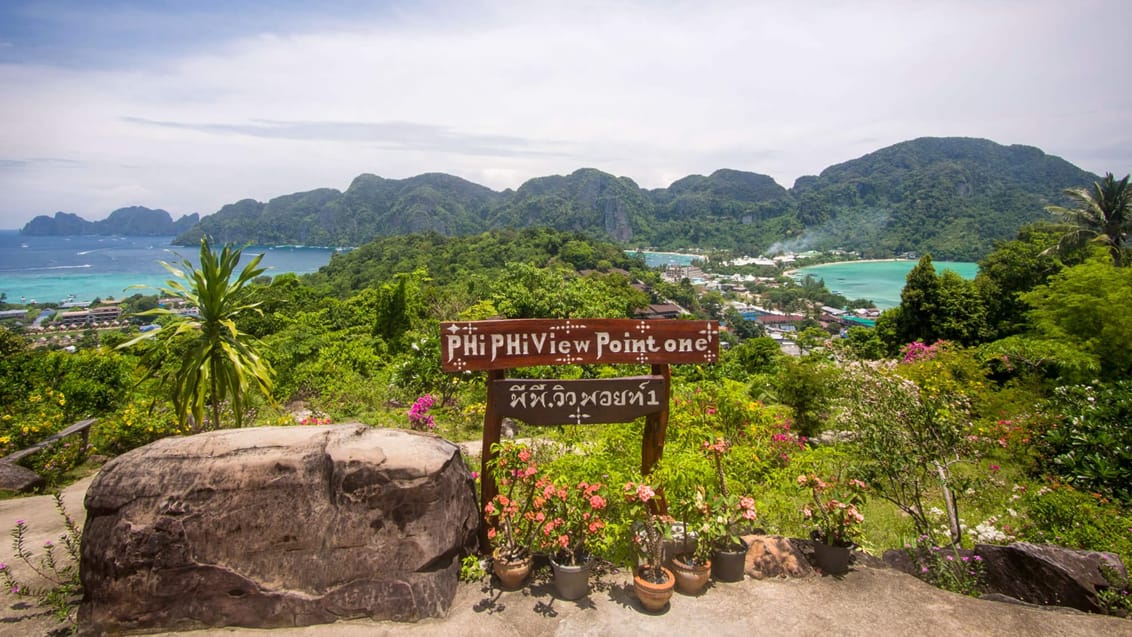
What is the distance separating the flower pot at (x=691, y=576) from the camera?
4.30 m

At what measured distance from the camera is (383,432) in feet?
15.4

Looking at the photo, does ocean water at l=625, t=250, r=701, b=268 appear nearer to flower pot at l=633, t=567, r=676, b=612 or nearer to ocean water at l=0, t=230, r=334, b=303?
ocean water at l=0, t=230, r=334, b=303

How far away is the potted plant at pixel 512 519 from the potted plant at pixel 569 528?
114 mm

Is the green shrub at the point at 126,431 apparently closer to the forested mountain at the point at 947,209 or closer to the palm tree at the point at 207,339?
the palm tree at the point at 207,339

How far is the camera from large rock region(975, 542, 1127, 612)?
438 centimetres

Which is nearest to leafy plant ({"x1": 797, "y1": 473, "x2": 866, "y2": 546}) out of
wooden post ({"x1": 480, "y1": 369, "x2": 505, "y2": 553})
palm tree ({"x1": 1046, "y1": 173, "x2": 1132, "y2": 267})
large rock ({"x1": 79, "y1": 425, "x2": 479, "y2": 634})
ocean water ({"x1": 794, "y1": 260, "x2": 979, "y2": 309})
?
wooden post ({"x1": 480, "y1": 369, "x2": 505, "y2": 553})

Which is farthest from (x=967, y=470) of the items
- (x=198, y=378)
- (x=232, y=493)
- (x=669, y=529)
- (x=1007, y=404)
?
(x=198, y=378)

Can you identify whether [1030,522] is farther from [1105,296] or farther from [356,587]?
[1105,296]

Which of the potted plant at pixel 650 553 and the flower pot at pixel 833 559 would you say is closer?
the potted plant at pixel 650 553

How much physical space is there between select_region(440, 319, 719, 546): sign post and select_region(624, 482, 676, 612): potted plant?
78 centimetres

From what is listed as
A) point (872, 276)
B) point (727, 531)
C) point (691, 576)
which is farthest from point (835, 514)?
point (872, 276)

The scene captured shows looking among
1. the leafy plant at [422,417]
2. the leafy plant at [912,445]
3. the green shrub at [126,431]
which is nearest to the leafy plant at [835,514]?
the leafy plant at [912,445]

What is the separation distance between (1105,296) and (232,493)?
20.2 meters

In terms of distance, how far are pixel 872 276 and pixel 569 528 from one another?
151439 mm
